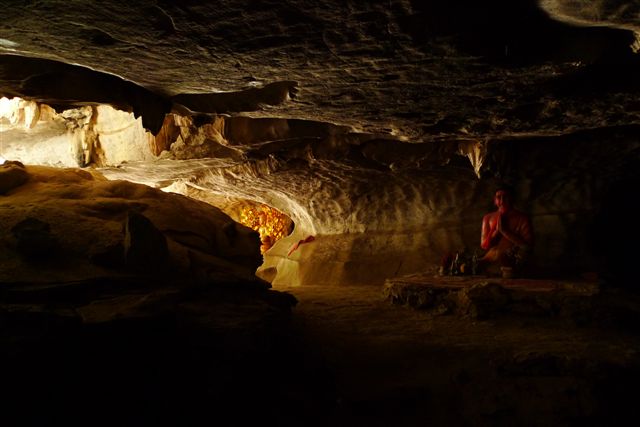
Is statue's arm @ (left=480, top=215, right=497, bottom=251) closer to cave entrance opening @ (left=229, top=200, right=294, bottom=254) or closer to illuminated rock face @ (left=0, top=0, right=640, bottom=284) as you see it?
illuminated rock face @ (left=0, top=0, right=640, bottom=284)

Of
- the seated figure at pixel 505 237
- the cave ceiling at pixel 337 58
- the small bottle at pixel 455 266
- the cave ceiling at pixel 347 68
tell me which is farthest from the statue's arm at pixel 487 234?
the cave ceiling at pixel 337 58

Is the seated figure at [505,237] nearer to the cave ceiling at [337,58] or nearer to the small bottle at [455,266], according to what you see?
the small bottle at [455,266]

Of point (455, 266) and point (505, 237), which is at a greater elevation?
point (505, 237)

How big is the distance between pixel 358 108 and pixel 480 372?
301cm

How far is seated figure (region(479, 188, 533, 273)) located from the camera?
6997 mm

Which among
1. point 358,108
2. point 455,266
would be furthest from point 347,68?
point 455,266

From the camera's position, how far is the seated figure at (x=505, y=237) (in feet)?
23.0

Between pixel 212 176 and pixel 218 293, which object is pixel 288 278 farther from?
pixel 218 293

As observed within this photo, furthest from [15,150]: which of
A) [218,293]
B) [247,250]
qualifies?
[218,293]

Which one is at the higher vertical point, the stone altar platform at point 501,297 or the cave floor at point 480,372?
the stone altar platform at point 501,297

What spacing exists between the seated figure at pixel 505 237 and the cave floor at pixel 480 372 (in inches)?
68.9

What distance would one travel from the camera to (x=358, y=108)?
4.91 metres

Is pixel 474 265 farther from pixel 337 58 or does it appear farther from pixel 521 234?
pixel 337 58

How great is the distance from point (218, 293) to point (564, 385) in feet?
10.9
